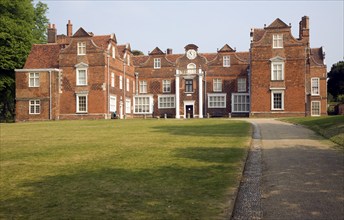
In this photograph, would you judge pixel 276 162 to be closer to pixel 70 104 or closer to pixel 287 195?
pixel 287 195

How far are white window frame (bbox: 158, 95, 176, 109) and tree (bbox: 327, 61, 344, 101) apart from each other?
117 ft

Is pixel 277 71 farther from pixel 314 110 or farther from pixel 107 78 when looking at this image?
pixel 107 78

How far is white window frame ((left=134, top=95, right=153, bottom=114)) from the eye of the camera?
54.8 metres

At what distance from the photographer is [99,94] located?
145 ft

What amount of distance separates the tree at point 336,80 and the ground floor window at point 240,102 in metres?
29.1

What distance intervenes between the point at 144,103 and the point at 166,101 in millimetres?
3299

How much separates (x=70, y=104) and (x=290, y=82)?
26.1 meters

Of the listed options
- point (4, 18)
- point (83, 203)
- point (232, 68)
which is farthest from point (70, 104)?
point (83, 203)

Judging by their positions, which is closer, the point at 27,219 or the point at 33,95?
the point at 27,219

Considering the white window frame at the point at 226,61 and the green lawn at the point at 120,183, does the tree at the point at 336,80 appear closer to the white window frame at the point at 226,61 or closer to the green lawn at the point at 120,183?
the white window frame at the point at 226,61

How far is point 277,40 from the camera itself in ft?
146

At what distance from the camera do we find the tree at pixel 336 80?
72.9 meters

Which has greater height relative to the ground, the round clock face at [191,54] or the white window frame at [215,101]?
the round clock face at [191,54]

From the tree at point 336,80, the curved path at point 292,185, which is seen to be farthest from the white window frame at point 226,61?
the curved path at point 292,185
